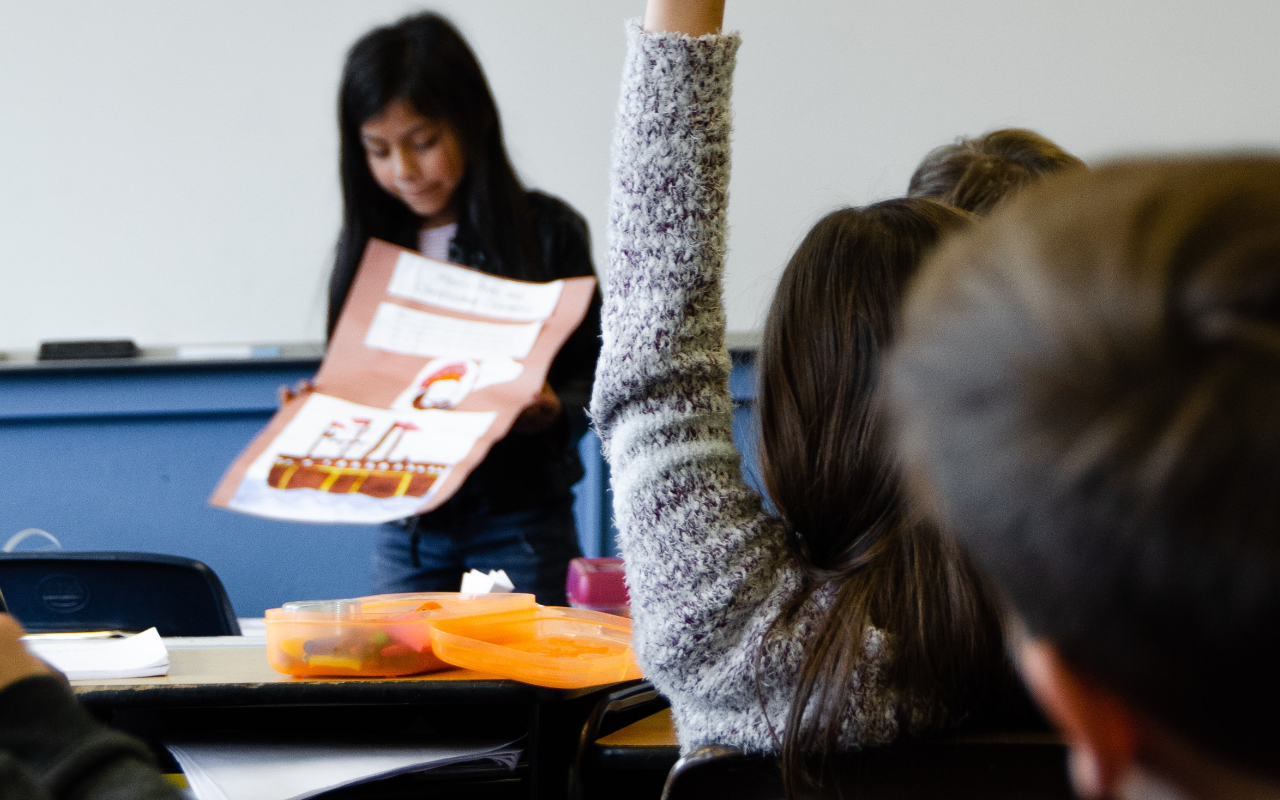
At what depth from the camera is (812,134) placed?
2309 mm

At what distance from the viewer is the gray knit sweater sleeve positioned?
62cm

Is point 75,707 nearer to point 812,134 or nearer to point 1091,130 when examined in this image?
point 812,134

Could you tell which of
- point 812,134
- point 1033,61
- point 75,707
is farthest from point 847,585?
point 1033,61

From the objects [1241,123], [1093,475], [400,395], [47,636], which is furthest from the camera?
[1241,123]

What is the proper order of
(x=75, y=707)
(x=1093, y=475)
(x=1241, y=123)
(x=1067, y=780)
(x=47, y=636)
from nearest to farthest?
(x=1093, y=475), (x=75, y=707), (x=1067, y=780), (x=47, y=636), (x=1241, y=123)

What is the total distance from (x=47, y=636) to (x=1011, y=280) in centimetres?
108

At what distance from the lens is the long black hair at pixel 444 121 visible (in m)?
1.46

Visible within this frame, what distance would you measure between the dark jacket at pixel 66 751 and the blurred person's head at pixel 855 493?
1.06 ft

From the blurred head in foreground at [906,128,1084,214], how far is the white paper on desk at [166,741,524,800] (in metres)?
0.67

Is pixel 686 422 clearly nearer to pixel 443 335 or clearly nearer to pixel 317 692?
pixel 317 692

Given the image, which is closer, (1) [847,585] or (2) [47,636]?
(1) [847,585]

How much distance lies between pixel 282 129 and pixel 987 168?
5.48 ft

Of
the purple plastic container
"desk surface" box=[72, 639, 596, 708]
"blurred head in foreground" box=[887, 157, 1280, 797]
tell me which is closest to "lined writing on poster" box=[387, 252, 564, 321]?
the purple plastic container

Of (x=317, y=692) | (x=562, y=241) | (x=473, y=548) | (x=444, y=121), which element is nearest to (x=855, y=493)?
(x=317, y=692)
